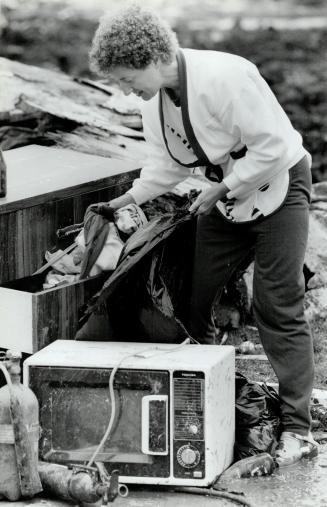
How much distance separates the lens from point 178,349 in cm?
466

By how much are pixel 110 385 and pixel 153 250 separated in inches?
24.3

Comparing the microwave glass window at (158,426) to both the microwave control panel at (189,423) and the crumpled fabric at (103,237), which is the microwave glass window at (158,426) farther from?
the crumpled fabric at (103,237)

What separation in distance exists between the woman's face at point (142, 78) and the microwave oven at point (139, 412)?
3.17ft

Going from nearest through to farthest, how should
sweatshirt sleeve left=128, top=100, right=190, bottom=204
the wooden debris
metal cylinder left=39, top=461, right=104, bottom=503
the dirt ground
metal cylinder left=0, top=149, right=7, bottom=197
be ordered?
1. metal cylinder left=39, top=461, right=104, bottom=503
2. the dirt ground
3. sweatshirt sleeve left=128, top=100, right=190, bottom=204
4. metal cylinder left=0, top=149, right=7, bottom=197
5. the wooden debris

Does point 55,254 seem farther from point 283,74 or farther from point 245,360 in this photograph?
point 283,74

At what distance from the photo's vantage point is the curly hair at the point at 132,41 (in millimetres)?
4457

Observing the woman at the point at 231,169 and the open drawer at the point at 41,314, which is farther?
the open drawer at the point at 41,314

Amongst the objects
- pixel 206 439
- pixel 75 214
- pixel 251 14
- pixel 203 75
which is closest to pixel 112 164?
pixel 75 214

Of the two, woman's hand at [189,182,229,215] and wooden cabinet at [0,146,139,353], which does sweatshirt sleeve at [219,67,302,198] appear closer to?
woman's hand at [189,182,229,215]

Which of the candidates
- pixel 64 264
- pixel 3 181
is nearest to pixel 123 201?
pixel 64 264

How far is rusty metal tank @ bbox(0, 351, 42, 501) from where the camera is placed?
4.32 metres

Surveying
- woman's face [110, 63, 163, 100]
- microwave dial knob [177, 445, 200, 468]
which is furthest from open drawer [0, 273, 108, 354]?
woman's face [110, 63, 163, 100]

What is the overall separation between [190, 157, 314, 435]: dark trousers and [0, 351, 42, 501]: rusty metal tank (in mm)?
953

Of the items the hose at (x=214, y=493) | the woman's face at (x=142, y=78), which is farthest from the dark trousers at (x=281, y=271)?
the woman's face at (x=142, y=78)
